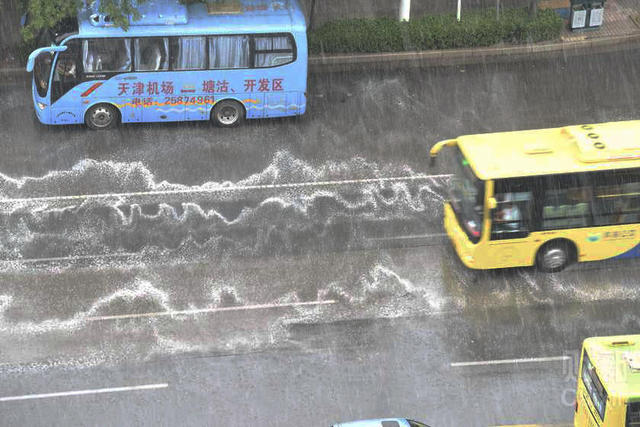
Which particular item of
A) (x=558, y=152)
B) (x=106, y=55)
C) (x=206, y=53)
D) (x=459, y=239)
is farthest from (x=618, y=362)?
(x=106, y=55)

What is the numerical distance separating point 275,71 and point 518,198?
7.41m

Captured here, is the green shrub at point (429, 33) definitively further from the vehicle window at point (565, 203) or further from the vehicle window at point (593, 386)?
the vehicle window at point (593, 386)

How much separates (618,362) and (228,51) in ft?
40.2

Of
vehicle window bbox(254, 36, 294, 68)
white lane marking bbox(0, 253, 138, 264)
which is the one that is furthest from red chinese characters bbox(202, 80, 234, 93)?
white lane marking bbox(0, 253, 138, 264)

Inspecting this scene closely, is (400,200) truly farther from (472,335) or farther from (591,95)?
(591,95)

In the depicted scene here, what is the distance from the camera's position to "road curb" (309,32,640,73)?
2503 cm

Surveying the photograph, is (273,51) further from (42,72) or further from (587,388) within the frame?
(587,388)

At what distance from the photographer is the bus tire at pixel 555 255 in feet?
58.4

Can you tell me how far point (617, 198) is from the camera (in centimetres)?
1736

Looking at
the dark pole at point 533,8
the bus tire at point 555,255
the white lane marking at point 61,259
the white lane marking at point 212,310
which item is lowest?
the white lane marking at point 212,310

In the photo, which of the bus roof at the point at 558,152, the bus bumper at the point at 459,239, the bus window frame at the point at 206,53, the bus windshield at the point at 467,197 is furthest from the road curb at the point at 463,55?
the bus roof at the point at 558,152

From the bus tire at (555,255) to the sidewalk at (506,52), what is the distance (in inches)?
342

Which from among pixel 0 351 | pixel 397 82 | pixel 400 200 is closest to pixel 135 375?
pixel 0 351

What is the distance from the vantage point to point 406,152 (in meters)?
21.9
